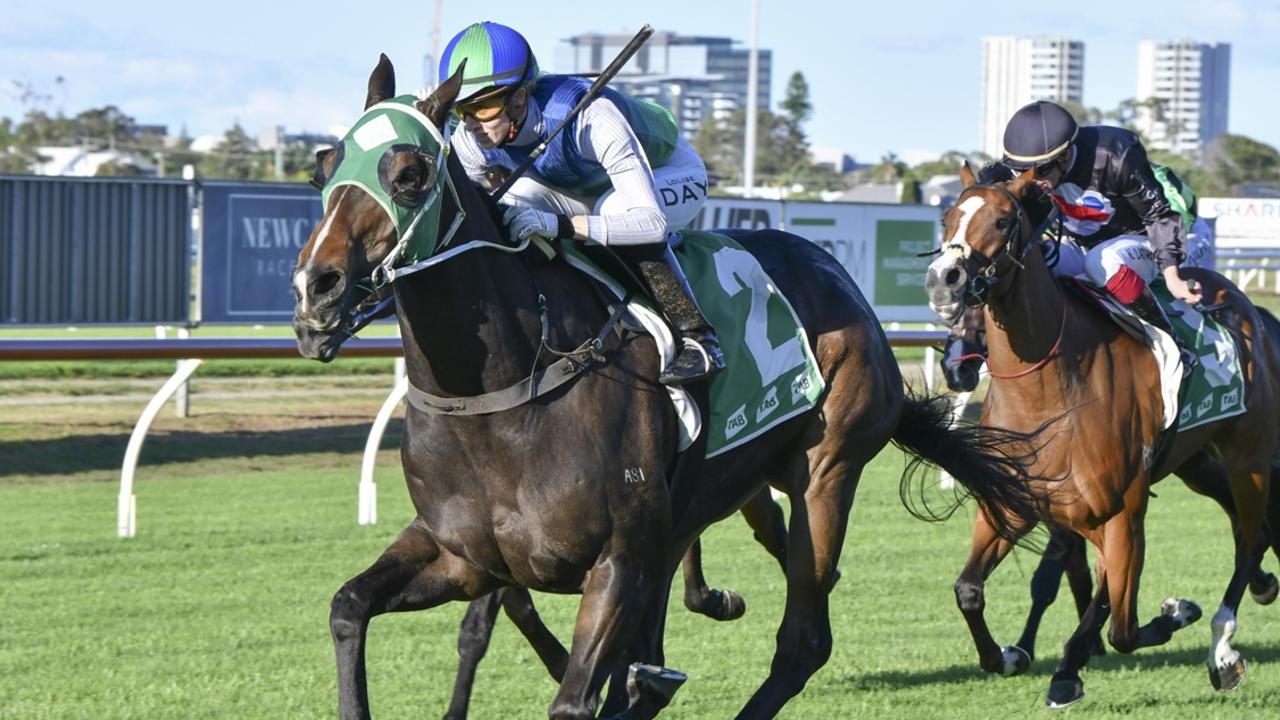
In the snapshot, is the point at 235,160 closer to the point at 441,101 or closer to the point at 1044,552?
the point at 1044,552

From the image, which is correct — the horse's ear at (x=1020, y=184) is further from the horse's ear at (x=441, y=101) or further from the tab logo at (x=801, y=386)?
the horse's ear at (x=441, y=101)

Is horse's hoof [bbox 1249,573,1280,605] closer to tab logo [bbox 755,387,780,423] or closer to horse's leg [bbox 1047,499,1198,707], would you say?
horse's leg [bbox 1047,499,1198,707]

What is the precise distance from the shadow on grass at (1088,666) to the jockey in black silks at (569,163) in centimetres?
229

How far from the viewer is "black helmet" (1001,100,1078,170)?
6297 millimetres

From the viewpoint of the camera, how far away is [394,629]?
23.4 ft

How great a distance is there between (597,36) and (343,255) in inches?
5885

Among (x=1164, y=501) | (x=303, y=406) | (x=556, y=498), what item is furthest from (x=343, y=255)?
(x=303, y=406)

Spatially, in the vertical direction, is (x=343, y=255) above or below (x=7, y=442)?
above

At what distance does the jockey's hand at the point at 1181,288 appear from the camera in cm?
695

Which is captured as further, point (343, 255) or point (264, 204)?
point (264, 204)

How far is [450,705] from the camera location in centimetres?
539

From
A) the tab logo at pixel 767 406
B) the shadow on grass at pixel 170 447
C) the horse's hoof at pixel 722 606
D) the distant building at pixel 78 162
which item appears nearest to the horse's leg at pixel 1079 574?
the horse's hoof at pixel 722 606

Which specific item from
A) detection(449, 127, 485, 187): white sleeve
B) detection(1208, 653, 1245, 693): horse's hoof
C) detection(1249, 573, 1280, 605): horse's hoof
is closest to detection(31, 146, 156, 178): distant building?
detection(1249, 573, 1280, 605): horse's hoof

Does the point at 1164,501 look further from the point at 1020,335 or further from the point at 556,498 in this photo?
the point at 556,498
